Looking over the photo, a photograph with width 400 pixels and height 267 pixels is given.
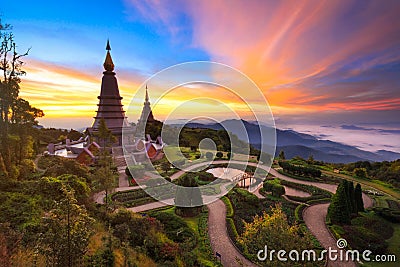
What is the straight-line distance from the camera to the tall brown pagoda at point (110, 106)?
2870 cm

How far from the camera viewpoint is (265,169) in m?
28.1

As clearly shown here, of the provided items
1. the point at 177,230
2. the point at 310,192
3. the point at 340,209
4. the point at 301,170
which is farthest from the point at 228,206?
the point at 301,170

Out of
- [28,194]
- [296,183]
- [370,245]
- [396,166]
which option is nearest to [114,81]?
[28,194]

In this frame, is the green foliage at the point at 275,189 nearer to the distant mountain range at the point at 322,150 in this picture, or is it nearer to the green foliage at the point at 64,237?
the distant mountain range at the point at 322,150

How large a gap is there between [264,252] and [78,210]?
6186mm

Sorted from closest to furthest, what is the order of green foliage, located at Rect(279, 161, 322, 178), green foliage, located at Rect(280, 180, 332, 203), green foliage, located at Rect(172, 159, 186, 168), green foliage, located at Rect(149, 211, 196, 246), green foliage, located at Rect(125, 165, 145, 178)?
green foliage, located at Rect(149, 211, 196, 246) < green foliage, located at Rect(280, 180, 332, 203) < green foliage, located at Rect(125, 165, 145, 178) < green foliage, located at Rect(279, 161, 322, 178) < green foliage, located at Rect(172, 159, 186, 168)

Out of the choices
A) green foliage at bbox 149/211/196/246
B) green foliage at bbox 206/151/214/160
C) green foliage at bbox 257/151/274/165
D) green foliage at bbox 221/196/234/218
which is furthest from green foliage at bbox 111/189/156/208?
green foliage at bbox 257/151/274/165

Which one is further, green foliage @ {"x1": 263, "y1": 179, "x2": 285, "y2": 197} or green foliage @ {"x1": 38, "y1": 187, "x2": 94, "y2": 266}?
green foliage @ {"x1": 263, "y1": 179, "x2": 285, "y2": 197}

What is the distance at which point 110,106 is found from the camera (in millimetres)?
29672

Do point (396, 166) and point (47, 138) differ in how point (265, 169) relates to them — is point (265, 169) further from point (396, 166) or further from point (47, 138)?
point (47, 138)

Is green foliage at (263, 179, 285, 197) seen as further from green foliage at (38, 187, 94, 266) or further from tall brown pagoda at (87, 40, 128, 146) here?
tall brown pagoda at (87, 40, 128, 146)

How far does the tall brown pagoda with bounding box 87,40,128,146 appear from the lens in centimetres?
2870

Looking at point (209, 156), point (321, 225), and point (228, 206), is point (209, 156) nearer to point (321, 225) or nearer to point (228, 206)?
point (228, 206)

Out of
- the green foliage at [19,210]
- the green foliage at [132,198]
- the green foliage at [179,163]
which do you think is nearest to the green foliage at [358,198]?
the green foliage at [132,198]
